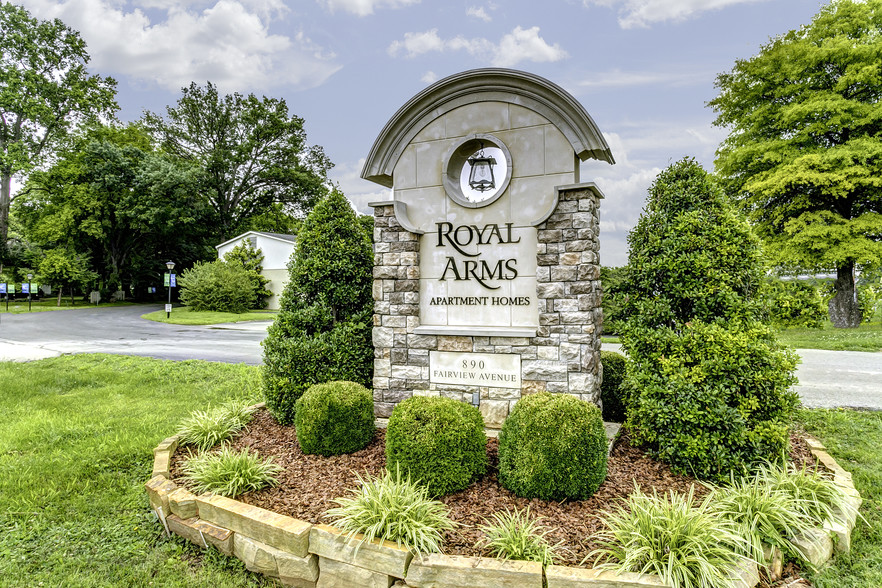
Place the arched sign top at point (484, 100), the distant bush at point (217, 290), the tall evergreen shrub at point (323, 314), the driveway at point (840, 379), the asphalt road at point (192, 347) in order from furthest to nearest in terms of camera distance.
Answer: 1. the distant bush at point (217, 290)
2. the asphalt road at point (192, 347)
3. the driveway at point (840, 379)
4. the tall evergreen shrub at point (323, 314)
5. the arched sign top at point (484, 100)

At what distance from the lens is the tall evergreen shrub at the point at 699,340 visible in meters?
3.67

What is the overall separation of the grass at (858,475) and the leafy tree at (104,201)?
3252cm

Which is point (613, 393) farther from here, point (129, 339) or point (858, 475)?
point (129, 339)

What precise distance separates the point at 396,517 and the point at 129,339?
1421 centimetres

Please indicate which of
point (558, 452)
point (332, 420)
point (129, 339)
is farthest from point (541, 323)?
point (129, 339)

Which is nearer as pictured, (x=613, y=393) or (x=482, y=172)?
(x=482, y=172)

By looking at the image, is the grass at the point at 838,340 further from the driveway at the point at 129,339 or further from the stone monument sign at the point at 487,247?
the driveway at the point at 129,339

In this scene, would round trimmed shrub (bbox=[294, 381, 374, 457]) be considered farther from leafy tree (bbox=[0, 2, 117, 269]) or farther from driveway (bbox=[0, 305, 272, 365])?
leafy tree (bbox=[0, 2, 117, 269])

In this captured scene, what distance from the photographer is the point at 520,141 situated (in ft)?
15.0

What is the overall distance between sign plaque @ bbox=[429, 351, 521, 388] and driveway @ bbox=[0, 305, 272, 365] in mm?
6429

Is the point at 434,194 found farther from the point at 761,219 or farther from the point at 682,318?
the point at 761,219

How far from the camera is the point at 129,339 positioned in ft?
45.5

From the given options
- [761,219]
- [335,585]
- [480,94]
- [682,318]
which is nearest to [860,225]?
[761,219]

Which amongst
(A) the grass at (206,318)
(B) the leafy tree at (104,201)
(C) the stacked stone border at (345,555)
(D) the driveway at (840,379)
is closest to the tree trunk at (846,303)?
(D) the driveway at (840,379)
